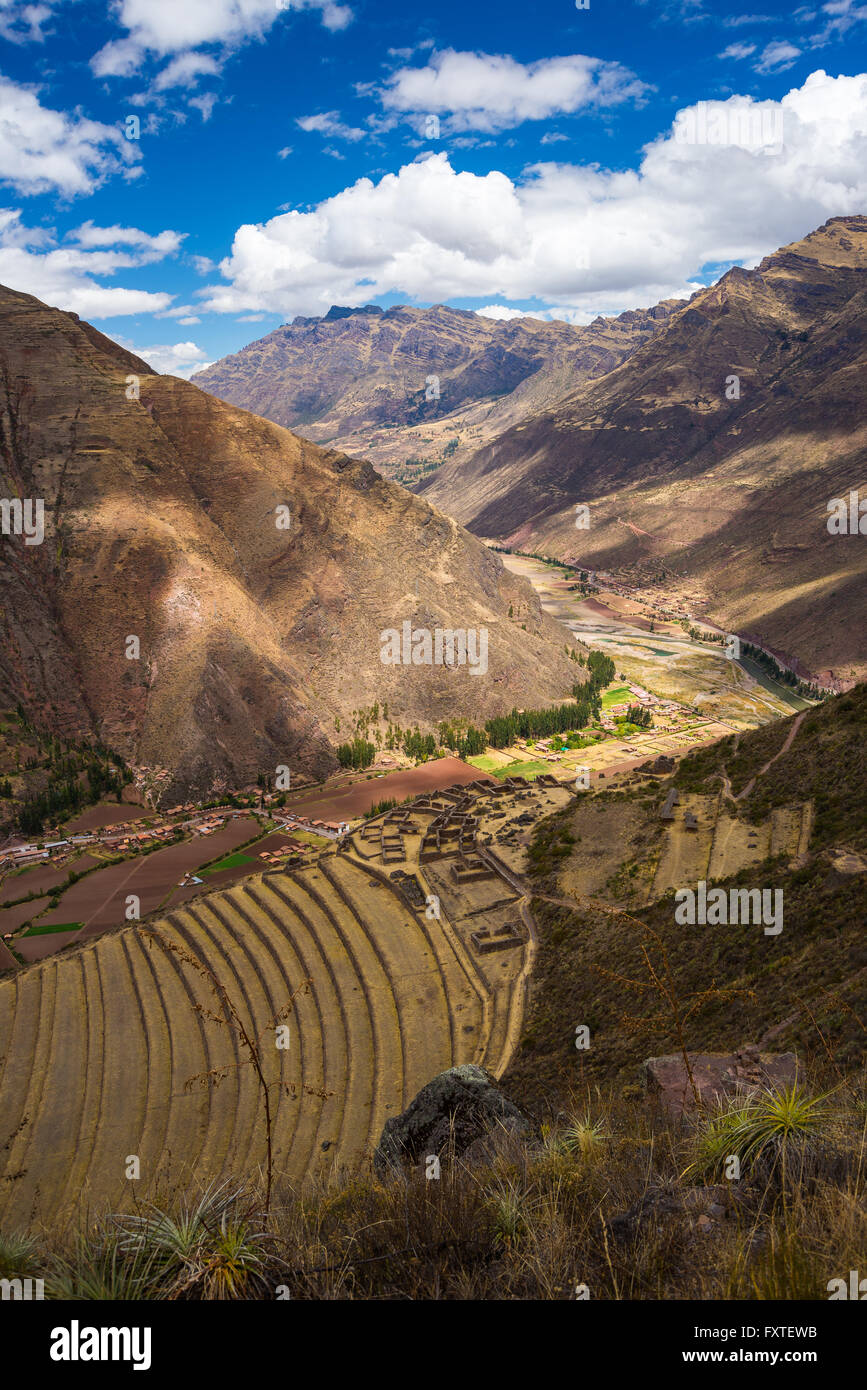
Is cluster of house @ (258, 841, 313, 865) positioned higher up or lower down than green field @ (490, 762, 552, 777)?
lower down

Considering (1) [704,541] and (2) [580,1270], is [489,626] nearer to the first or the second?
(2) [580,1270]

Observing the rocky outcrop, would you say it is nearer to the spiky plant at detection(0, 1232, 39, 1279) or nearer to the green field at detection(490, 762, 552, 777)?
the spiky plant at detection(0, 1232, 39, 1279)

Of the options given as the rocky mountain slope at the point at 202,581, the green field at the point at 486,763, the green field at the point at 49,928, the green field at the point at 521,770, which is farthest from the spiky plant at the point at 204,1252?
the green field at the point at 486,763

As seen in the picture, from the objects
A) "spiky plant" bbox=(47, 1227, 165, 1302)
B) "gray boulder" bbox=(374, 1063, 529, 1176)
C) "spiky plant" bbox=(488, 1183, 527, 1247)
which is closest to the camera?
"spiky plant" bbox=(47, 1227, 165, 1302)

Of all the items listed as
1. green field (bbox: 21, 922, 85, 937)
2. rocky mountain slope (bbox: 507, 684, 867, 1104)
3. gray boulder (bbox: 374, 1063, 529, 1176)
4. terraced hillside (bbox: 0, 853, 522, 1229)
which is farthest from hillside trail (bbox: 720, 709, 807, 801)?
green field (bbox: 21, 922, 85, 937)

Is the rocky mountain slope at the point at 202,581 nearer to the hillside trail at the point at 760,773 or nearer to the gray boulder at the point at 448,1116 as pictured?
the hillside trail at the point at 760,773
